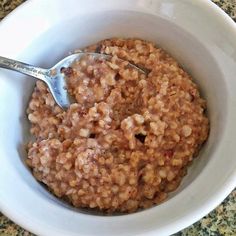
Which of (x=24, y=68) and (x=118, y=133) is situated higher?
(x=24, y=68)

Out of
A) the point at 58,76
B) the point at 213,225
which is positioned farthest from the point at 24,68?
the point at 213,225

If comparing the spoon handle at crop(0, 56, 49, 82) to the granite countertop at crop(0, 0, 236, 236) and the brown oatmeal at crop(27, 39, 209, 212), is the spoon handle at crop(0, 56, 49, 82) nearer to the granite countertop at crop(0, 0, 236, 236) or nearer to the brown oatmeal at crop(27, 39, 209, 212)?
the brown oatmeal at crop(27, 39, 209, 212)

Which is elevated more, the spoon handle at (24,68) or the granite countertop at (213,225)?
the spoon handle at (24,68)

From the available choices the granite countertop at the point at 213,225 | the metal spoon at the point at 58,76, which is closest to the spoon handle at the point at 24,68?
the metal spoon at the point at 58,76

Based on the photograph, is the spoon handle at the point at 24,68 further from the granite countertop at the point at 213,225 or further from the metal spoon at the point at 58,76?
the granite countertop at the point at 213,225

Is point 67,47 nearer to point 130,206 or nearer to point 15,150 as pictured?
point 15,150

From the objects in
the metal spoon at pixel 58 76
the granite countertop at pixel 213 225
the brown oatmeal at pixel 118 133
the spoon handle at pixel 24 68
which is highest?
the spoon handle at pixel 24 68

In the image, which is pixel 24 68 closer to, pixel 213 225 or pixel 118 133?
pixel 118 133
